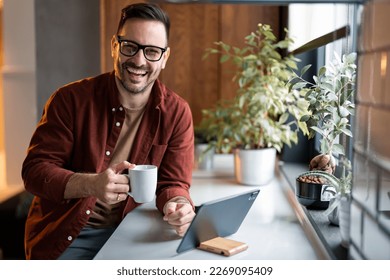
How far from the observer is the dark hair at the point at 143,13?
105 centimetres

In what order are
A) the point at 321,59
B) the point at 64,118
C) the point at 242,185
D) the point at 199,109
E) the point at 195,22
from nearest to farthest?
the point at 64,118 → the point at 321,59 → the point at 242,185 → the point at 195,22 → the point at 199,109

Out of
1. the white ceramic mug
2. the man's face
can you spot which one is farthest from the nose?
the white ceramic mug

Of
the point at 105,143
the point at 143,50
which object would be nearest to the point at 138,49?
the point at 143,50

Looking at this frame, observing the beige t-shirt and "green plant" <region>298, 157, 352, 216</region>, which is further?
the beige t-shirt

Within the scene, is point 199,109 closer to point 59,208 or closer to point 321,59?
point 321,59

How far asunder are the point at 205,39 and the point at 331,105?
1.00 meters

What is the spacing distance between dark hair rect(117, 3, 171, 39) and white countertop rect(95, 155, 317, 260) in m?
0.44

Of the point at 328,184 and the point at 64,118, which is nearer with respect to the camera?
the point at 328,184

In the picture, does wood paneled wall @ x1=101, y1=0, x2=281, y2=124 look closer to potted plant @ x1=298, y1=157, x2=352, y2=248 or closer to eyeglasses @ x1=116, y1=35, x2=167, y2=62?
eyeglasses @ x1=116, y1=35, x2=167, y2=62

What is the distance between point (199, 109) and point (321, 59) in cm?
73

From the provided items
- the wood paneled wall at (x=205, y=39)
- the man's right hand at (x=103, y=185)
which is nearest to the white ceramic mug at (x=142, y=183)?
the man's right hand at (x=103, y=185)

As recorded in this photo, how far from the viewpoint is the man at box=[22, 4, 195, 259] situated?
1083 millimetres
